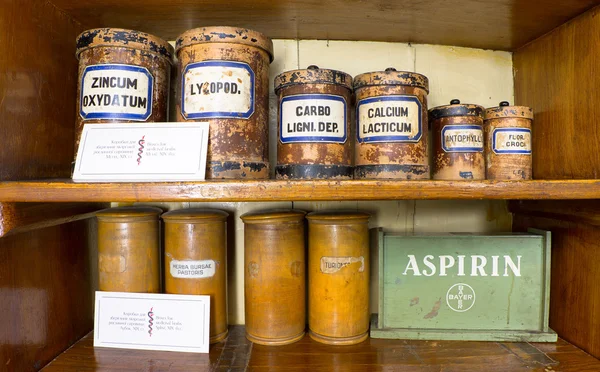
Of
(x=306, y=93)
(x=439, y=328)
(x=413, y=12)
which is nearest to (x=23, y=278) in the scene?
(x=306, y=93)

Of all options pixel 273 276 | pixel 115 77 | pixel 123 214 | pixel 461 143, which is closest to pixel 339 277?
pixel 273 276

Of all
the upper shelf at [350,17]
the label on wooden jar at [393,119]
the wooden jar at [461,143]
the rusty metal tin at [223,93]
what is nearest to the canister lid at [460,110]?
the wooden jar at [461,143]

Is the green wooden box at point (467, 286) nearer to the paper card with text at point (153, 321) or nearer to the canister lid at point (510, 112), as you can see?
the canister lid at point (510, 112)

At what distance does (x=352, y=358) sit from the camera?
822 mm

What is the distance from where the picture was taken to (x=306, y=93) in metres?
0.77

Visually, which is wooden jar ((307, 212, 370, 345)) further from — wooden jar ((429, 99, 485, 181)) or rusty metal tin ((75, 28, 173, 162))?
rusty metal tin ((75, 28, 173, 162))

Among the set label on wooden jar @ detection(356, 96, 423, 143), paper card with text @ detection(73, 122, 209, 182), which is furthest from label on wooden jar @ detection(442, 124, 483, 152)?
paper card with text @ detection(73, 122, 209, 182)

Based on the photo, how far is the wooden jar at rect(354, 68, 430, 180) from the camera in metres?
0.77

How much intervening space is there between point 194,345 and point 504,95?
1.04 metres

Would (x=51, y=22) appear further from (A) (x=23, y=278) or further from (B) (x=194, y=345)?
(B) (x=194, y=345)

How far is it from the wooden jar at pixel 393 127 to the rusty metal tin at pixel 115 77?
457 millimetres

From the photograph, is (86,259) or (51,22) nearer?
(51,22)

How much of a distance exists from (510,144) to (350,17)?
1.56 ft

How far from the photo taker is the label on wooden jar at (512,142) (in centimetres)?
87
